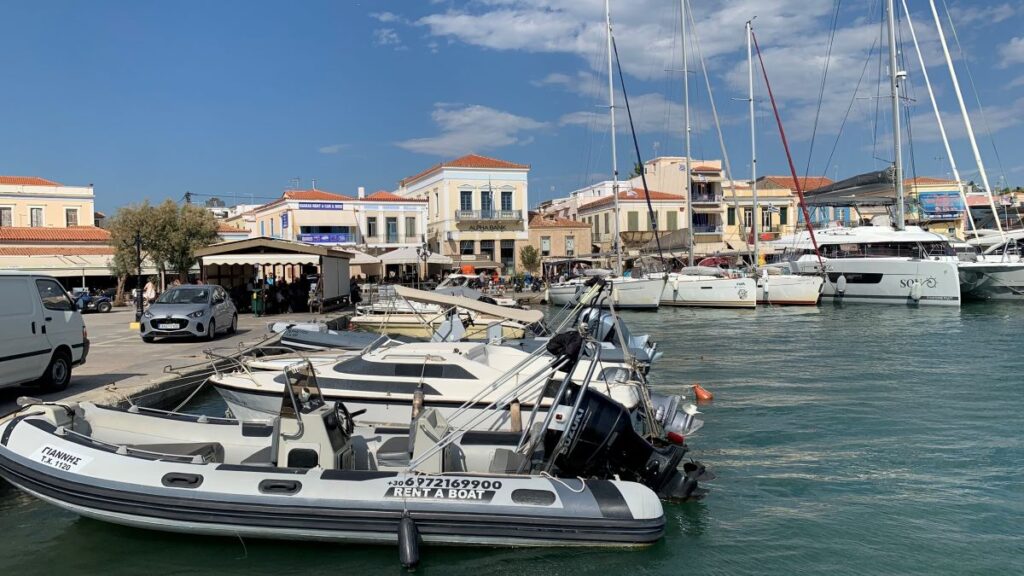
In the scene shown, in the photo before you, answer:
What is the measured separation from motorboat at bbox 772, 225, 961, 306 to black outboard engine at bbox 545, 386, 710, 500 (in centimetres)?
2946

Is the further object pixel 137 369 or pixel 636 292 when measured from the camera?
pixel 636 292

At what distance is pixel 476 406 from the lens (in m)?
10.0

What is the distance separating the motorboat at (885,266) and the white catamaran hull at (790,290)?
2.34 m

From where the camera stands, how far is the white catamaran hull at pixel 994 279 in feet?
108

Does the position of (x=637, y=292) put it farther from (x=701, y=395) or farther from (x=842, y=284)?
(x=701, y=395)

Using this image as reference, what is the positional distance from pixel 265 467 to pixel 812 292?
3240 centimetres

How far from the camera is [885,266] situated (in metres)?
34.6

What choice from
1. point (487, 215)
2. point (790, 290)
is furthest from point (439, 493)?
point (487, 215)

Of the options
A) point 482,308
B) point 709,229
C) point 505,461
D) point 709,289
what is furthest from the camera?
point 709,229

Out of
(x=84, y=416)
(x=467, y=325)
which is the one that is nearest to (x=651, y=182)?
(x=467, y=325)

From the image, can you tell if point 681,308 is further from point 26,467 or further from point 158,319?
point 26,467

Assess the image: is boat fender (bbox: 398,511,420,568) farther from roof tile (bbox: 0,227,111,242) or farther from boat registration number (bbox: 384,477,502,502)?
roof tile (bbox: 0,227,111,242)

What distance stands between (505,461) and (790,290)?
3067 centimetres

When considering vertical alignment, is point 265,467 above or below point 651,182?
below
